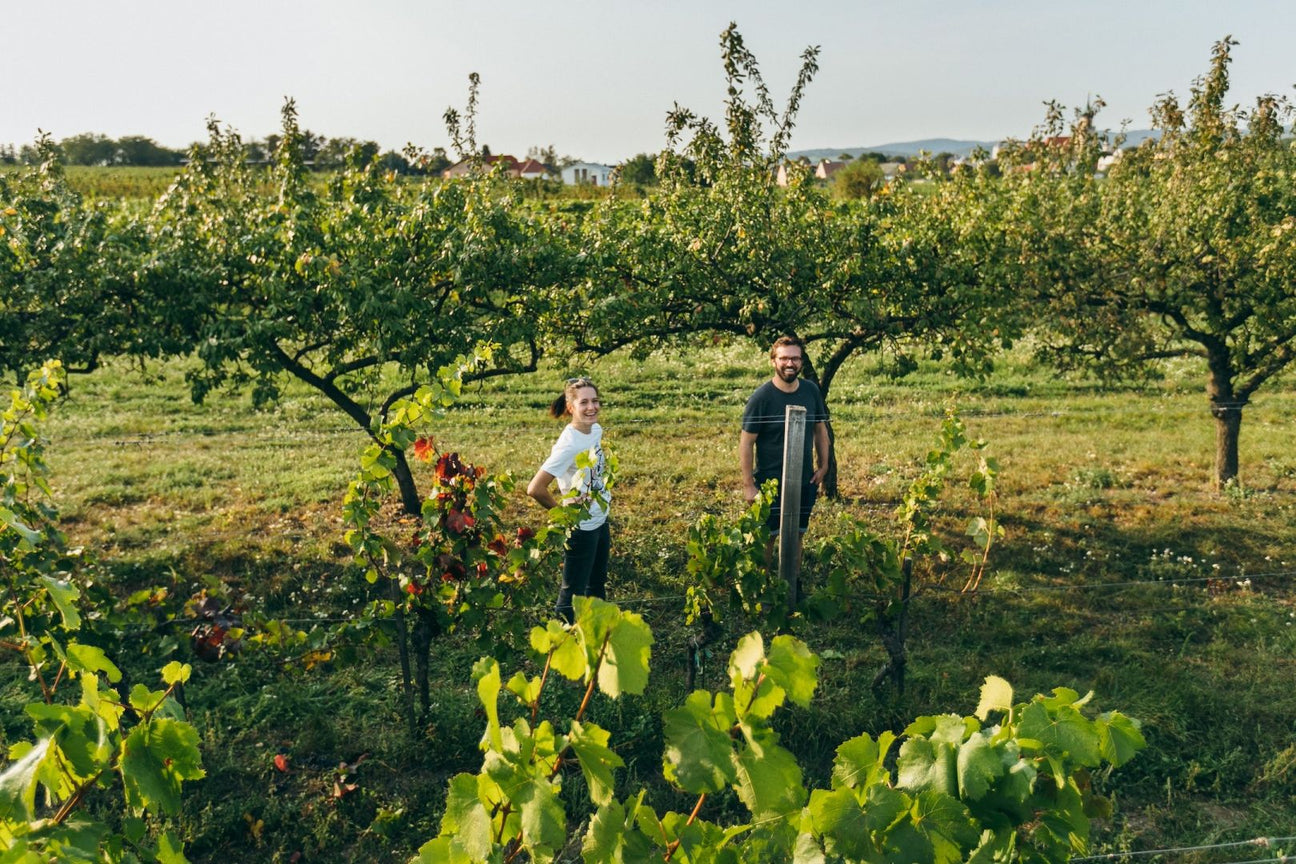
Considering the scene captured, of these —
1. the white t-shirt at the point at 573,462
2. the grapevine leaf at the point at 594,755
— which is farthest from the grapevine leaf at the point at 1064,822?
the white t-shirt at the point at 573,462

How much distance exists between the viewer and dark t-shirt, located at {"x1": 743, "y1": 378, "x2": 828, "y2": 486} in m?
6.80

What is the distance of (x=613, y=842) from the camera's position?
93.1 inches

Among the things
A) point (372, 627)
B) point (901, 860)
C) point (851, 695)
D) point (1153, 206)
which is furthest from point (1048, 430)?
point (901, 860)

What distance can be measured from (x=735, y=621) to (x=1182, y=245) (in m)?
5.64

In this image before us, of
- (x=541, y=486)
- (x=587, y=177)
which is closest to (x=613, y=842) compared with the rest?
(x=541, y=486)

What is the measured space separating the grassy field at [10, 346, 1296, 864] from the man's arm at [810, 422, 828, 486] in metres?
1.02

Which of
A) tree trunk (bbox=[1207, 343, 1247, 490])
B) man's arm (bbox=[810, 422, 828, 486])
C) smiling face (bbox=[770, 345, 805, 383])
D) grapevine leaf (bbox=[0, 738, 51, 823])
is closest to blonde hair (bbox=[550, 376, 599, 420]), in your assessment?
smiling face (bbox=[770, 345, 805, 383])

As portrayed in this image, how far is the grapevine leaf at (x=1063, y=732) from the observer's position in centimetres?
228

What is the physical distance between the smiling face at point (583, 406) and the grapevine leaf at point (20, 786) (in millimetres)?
4031

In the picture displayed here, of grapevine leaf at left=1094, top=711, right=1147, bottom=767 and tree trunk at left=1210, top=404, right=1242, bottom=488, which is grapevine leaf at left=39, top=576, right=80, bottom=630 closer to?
grapevine leaf at left=1094, top=711, right=1147, bottom=767

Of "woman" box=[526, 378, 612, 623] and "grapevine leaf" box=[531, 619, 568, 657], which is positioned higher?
"grapevine leaf" box=[531, 619, 568, 657]

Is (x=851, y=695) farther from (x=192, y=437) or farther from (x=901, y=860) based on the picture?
(x=192, y=437)

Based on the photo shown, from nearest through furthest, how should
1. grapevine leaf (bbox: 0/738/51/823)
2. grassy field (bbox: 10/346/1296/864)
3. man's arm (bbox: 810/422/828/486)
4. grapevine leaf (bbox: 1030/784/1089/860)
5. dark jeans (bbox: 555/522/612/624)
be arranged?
grapevine leaf (bbox: 0/738/51/823) → grapevine leaf (bbox: 1030/784/1089/860) → grassy field (bbox: 10/346/1296/864) → dark jeans (bbox: 555/522/612/624) → man's arm (bbox: 810/422/828/486)

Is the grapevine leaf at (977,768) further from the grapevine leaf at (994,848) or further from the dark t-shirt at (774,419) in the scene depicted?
the dark t-shirt at (774,419)
